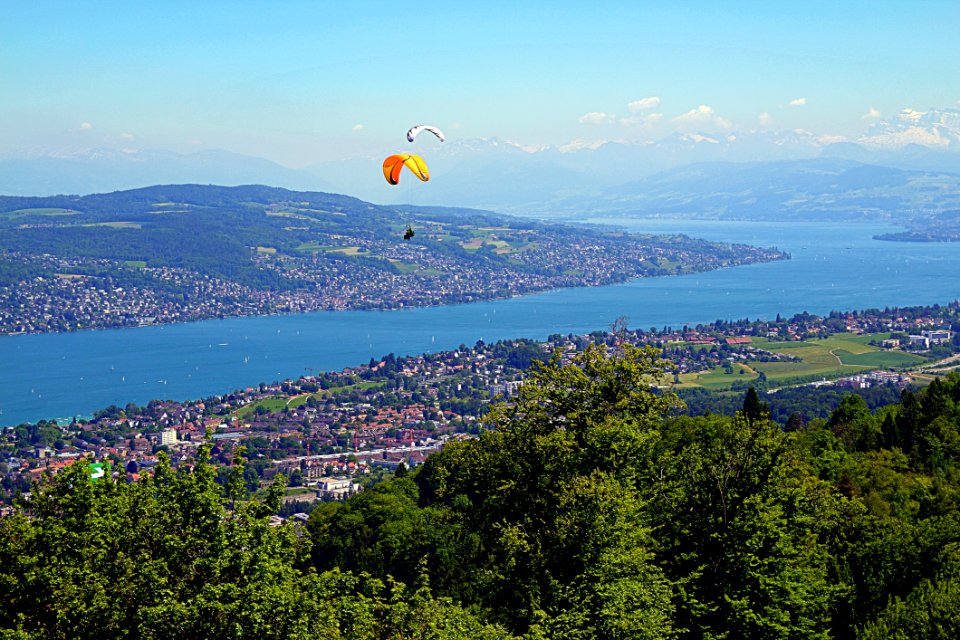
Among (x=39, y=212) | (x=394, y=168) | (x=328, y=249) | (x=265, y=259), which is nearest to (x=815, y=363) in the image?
(x=394, y=168)

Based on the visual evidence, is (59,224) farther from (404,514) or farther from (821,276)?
(404,514)

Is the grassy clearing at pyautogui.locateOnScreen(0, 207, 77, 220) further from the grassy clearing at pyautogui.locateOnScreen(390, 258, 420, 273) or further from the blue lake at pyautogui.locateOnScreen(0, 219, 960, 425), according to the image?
the blue lake at pyautogui.locateOnScreen(0, 219, 960, 425)

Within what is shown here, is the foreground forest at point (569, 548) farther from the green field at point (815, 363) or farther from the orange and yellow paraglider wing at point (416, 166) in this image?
the green field at point (815, 363)

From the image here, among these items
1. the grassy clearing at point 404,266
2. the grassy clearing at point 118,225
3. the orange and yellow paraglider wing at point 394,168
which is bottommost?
the grassy clearing at point 404,266

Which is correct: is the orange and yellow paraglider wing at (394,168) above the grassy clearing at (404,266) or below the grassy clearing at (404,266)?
above

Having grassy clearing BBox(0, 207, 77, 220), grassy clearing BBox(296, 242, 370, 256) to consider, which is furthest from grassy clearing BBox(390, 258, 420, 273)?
grassy clearing BBox(0, 207, 77, 220)

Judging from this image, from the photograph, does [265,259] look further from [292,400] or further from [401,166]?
[401,166]

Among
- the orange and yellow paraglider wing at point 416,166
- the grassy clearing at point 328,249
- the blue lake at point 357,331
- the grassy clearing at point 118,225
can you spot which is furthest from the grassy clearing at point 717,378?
the grassy clearing at point 118,225
